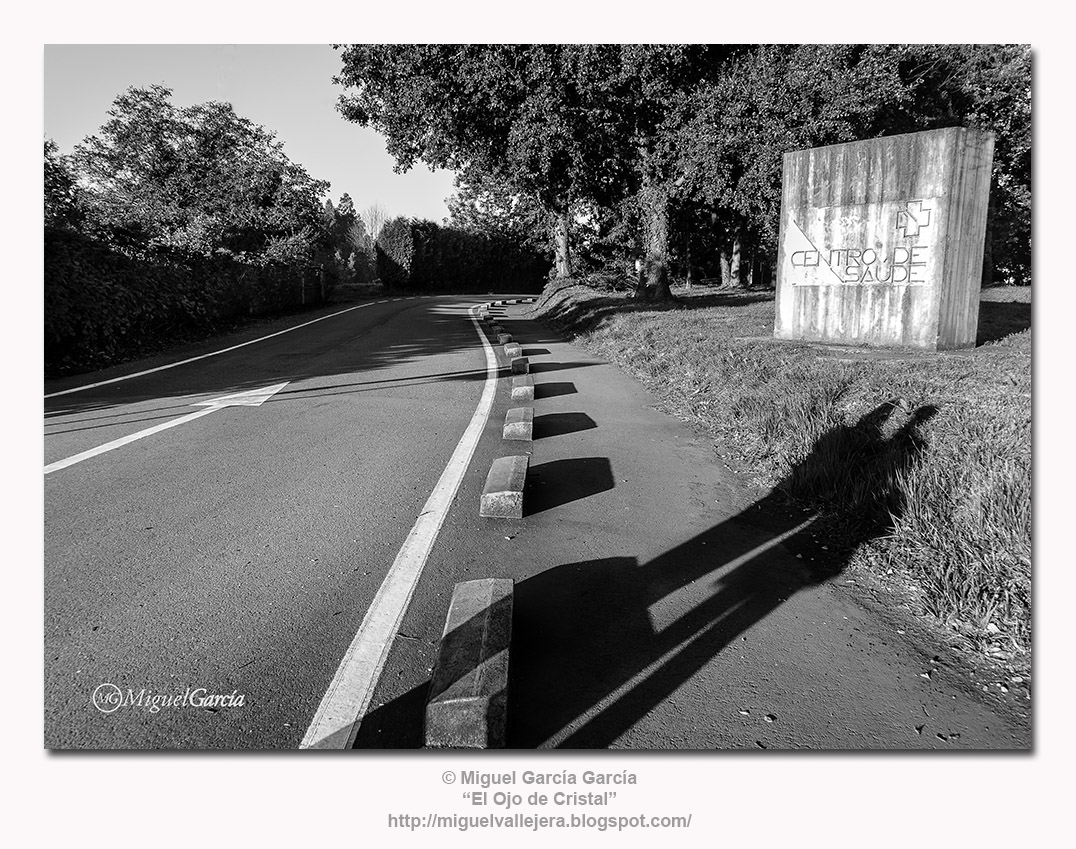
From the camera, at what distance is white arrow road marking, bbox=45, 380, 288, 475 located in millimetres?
4988

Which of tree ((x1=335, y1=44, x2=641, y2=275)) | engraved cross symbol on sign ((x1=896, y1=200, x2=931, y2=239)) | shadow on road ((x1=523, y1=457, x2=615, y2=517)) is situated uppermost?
tree ((x1=335, y1=44, x2=641, y2=275))

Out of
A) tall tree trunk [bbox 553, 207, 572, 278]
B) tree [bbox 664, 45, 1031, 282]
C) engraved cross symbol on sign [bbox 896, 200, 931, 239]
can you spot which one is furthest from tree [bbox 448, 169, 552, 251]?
engraved cross symbol on sign [bbox 896, 200, 931, 239]

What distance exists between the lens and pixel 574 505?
4316 mm

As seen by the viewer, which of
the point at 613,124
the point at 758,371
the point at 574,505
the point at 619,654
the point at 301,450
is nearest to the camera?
the point at 619,654

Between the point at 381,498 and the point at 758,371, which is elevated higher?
the point at 758,371

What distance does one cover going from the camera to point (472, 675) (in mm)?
2324

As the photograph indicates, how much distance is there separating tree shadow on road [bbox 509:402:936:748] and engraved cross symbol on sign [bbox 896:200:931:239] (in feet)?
18.5

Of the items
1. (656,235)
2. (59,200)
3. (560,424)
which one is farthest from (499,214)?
(560,424)

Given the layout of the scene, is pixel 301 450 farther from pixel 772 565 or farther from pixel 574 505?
pixel 772 565

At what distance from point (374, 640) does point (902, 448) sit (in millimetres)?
4017

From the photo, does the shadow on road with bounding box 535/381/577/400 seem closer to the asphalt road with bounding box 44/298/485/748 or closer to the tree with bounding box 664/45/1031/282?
the asphalt road with bounding box 44/298/485/748

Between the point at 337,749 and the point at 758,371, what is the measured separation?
6.50 metres

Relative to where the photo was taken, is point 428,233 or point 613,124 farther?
point 428,233

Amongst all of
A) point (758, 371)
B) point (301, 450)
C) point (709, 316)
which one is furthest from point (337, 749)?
point (709, 316)
